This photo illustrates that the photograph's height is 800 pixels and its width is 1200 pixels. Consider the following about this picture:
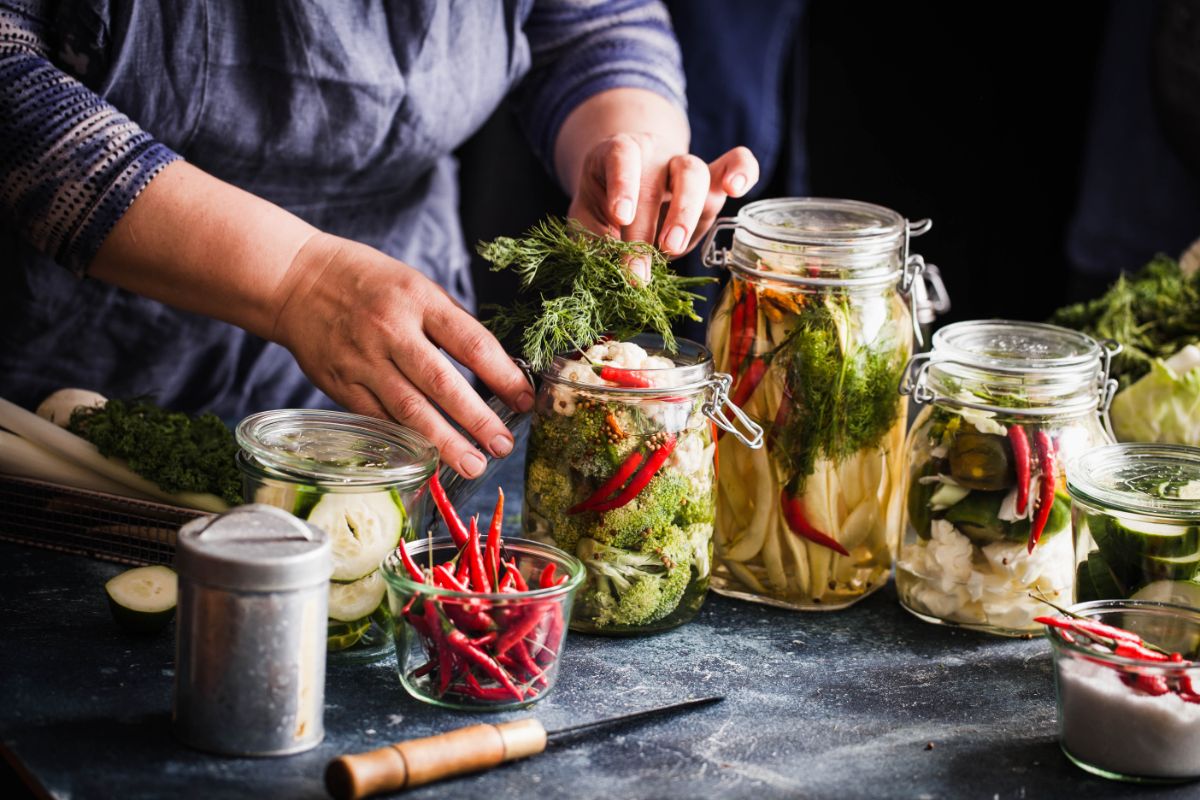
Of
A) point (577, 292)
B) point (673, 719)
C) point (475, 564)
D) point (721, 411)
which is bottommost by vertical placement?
point (673, 719)

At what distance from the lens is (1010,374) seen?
133 centimetres

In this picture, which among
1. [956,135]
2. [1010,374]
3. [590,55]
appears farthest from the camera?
[956,135]

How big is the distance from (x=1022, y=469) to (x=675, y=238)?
42 cm

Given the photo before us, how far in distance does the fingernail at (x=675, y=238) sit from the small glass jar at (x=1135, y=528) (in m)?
0.45

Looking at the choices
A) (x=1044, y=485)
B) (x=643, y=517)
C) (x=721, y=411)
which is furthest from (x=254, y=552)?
A: (x=1044, y=485)

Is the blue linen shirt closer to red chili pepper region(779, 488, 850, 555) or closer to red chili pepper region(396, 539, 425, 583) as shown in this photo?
red chili pepper region(396, 539, 425, 583)

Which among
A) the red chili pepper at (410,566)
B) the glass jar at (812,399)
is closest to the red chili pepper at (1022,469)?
the glass jar at (812,399)

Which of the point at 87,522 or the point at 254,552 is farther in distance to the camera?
the point at 87,522

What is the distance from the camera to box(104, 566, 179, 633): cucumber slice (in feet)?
4.01

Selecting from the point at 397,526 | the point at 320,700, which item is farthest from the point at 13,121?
the point at 320,700

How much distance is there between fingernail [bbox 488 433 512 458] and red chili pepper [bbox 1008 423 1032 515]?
0.49 m

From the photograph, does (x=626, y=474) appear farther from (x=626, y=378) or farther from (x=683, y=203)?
(x=683, y=203)

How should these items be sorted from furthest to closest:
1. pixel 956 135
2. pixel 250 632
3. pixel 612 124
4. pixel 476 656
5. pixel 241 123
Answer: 1. pixel 956 135
2. pixel 612 124
3. pixel 241 123
4. pixel 476 656
5. pixel 250 632

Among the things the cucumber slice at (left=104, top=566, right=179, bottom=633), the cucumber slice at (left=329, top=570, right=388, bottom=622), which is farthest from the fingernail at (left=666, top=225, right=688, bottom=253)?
the cucumber slice at (left=104, top=566, right=179, bottom=633)
